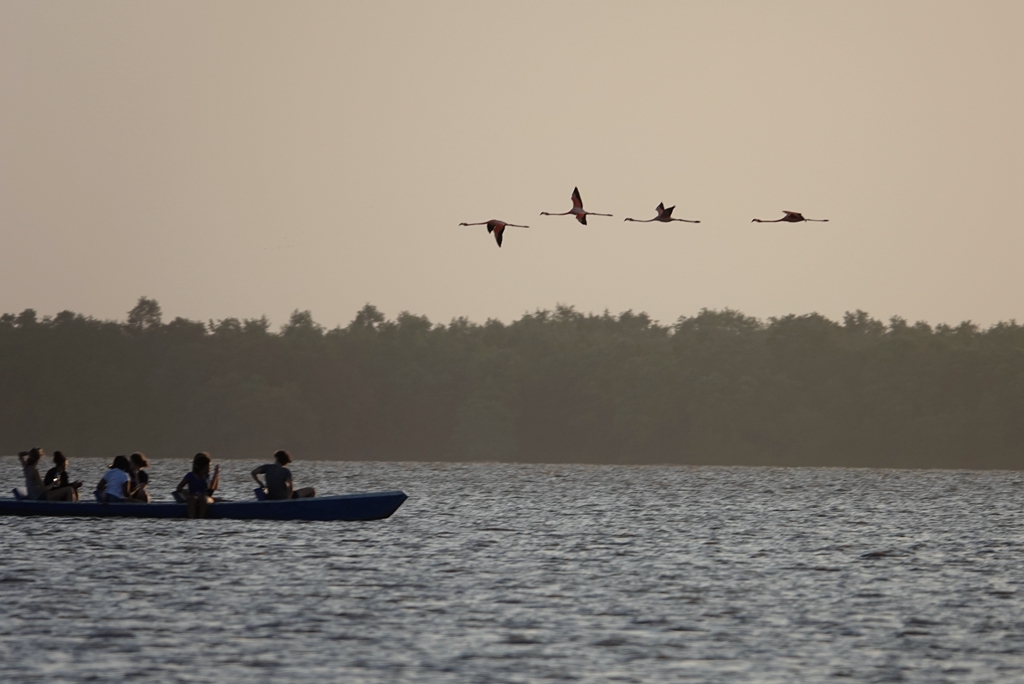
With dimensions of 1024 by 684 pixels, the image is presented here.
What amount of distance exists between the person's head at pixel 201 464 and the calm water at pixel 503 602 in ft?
4.77

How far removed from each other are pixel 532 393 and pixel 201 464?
13406 cm

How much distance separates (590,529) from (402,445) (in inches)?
5020

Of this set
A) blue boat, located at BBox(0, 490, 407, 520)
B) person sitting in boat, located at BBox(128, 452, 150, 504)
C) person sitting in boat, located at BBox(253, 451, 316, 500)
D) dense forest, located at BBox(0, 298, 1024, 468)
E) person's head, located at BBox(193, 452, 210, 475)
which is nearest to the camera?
person's head, located at BBox(193, 452, 210, 475)

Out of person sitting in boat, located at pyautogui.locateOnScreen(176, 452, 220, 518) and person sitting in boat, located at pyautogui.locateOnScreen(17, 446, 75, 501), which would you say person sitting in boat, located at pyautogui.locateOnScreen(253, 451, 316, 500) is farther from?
person sitting in boat, located at pyautogui.locateOnScreen(17, 446, 75, 501)

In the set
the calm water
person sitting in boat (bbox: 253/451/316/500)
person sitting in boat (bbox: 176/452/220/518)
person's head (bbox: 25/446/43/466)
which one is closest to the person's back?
person sitting in boat (bbox: 253/451/316/500)

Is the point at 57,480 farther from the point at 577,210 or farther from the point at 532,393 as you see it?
the point at 532,393

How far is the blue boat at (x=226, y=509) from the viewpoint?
35.5m

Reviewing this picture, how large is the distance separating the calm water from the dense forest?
377 ft

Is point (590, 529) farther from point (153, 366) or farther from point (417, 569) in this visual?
point (153, 366)

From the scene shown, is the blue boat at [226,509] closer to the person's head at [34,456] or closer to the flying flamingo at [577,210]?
the person's head at [34,456]

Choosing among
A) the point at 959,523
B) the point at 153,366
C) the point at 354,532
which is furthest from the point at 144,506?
the point at 153,366

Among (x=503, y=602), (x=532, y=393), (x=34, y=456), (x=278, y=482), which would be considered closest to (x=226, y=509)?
(x=278, y=482)

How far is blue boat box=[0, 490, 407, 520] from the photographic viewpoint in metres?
35.5

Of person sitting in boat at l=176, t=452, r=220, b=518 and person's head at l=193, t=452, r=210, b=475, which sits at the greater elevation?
person's head at l=193, t=452, r=210, b=475
